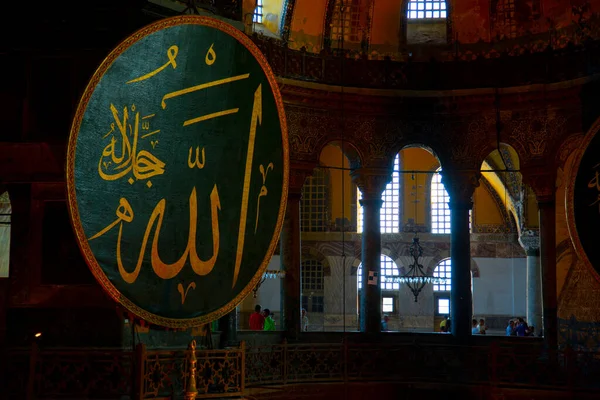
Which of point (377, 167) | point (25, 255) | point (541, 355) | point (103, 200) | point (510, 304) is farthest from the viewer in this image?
point (510, 304)

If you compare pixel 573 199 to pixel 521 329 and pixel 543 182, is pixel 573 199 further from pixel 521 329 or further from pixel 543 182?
pixel 521 329

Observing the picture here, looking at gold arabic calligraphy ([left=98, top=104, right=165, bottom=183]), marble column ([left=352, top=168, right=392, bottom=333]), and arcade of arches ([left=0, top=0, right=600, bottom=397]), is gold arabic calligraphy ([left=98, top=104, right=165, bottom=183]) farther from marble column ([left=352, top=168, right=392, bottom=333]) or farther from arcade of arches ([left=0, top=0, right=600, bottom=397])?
marble column ([left=352, top=168, right=392, bottom=333])

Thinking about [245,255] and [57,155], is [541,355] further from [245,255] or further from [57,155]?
[57,155]

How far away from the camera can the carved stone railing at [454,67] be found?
1287 cm

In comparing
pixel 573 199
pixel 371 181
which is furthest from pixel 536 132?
pixel 371 181

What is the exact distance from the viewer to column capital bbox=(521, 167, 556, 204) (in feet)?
42.7

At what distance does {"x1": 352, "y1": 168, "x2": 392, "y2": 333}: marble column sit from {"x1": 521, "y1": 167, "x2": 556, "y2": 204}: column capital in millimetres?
2113

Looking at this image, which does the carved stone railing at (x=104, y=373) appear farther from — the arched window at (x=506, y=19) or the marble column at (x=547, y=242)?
the arched window at (x=506, y=19)

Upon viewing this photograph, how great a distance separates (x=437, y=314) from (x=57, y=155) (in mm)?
14566

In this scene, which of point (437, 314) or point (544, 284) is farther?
point (437, 314)

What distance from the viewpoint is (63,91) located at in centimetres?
944

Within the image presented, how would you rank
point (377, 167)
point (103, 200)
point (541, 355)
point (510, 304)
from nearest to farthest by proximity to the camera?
point (103, 200)
point (541, 355)
point (377, 167)
point (510, 304)

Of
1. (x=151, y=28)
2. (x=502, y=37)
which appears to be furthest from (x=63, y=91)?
(x=502, y=37)

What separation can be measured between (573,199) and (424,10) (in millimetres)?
4429
